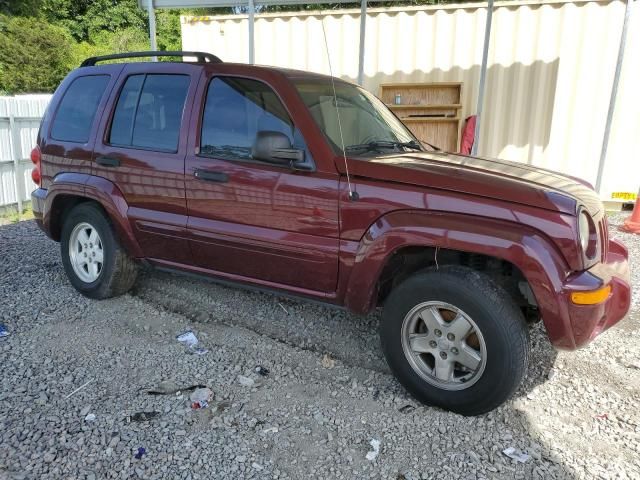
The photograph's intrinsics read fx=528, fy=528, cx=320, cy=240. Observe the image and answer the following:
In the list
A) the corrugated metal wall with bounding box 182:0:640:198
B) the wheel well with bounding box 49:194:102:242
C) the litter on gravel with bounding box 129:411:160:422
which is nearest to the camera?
the litter on gravel with bounding box 129:411:160:422

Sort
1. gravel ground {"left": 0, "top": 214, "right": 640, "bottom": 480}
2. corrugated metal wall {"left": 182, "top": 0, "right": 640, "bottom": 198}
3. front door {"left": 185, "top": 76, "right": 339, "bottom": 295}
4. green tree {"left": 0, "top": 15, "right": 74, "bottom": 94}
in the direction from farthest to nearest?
1. green tree {"left": 0, "top": 15, "right": 74, "bottom": 94}
2. corrugated metal wall {"left": 182, "top": 0, "right": 640, "bottom": 198}
3. front door {"left": 185, "top": 76, "right": 339, "bottom": 295}
4. gravel ground {"left": 0, "top": 214, "right": 640, "bottom": 480}

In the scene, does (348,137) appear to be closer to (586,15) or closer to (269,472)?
(269,472)

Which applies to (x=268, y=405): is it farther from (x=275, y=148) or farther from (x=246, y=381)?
(x=275, y=148)

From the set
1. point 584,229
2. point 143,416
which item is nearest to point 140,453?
point 143,416

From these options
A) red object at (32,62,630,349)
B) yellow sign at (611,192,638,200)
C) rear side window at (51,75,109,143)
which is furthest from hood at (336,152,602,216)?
yellow sign at (611,192,638,200)

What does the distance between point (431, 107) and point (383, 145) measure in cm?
536

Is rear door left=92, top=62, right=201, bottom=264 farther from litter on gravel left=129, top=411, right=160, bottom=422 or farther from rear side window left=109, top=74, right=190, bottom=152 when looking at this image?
litter on gravel left=129, top=411, right=160, bottom=422

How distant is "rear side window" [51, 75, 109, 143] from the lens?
14.0 ft

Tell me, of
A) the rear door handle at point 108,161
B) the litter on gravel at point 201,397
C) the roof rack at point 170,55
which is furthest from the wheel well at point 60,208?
the litter on gravel at point 201,397

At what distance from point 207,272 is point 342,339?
3.65 ft

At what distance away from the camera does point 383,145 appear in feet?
12.1

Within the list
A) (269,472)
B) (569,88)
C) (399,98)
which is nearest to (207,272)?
(269,472)

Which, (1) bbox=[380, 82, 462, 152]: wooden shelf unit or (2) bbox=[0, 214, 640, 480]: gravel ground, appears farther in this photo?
(1) bbox=[380, 82, 462, 152]: wooden shelf unit

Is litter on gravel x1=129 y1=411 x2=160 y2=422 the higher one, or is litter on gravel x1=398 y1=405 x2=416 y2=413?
litter on gravel x1=398 y1=405 x2=416 y2=413
